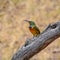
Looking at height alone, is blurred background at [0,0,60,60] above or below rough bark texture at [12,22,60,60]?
below

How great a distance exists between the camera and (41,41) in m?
4.86

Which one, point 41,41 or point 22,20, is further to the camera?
point 22,20

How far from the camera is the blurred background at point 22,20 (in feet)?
30.2

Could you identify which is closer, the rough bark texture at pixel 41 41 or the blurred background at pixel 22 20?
the rough bark texture at pixel 41 41

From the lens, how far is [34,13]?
10.5 metres

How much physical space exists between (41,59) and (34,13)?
208cm

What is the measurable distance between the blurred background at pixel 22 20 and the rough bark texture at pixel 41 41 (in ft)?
12.8

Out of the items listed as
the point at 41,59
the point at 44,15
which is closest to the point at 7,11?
the point at 44,15

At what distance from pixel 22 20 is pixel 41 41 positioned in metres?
5.49

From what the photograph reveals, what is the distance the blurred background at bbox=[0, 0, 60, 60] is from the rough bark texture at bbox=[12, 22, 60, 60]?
3.91 meters

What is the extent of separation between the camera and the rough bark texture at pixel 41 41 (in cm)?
480

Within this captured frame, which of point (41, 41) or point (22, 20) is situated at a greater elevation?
point (41, 41)

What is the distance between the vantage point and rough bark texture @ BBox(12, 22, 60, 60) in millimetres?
4797

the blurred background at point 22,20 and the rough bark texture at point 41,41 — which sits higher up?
the rough bark texture at point 41,41
